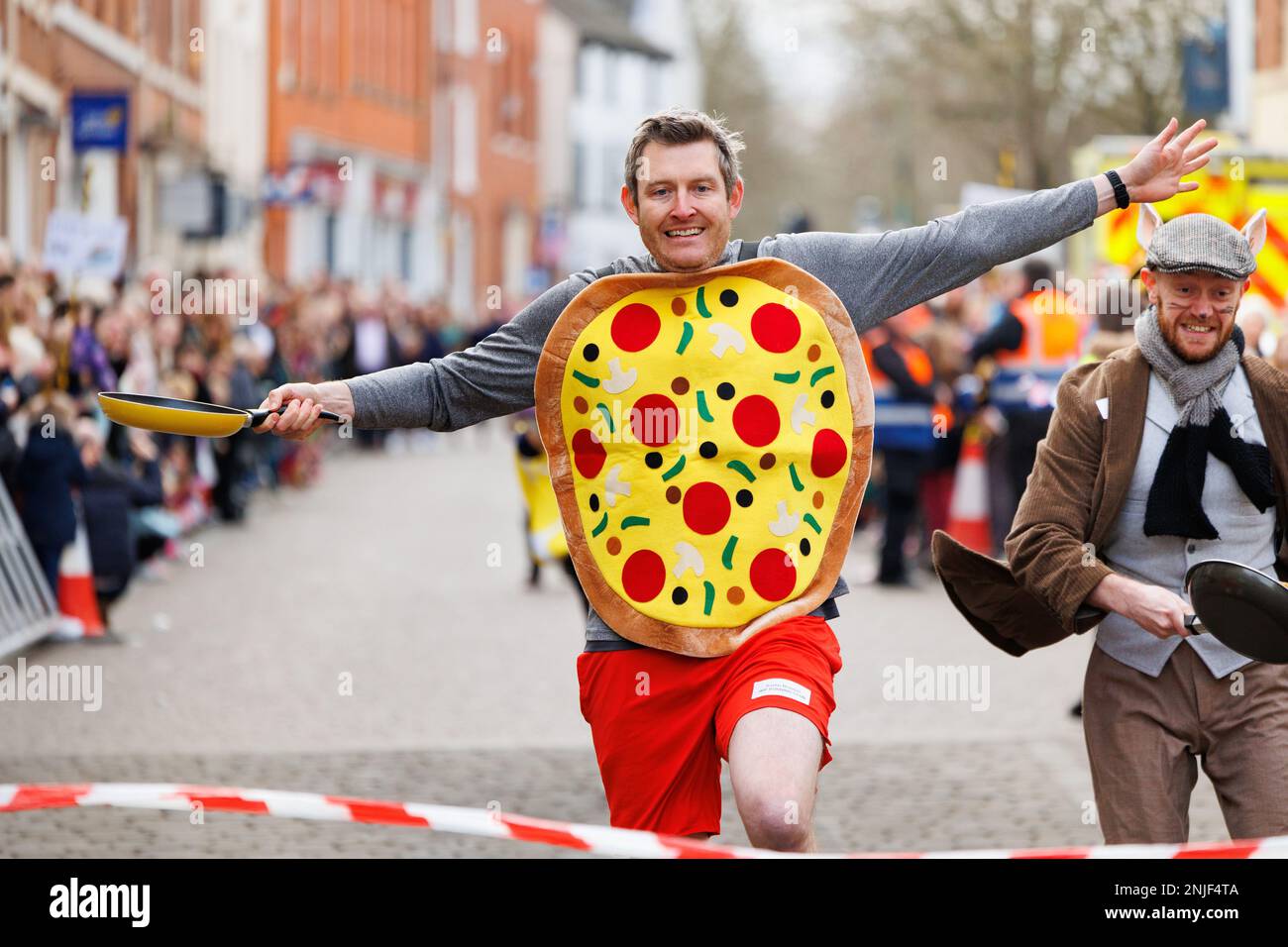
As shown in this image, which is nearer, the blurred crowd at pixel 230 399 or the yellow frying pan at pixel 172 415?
the yellow frying pan at pixel 172 415

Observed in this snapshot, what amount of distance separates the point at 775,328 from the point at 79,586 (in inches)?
329

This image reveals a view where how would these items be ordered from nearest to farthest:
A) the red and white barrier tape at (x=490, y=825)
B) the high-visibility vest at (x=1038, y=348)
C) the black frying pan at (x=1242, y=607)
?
1. the red and white barrier tape at (x=490, y=825)
2. the black frying pan at (x=1242, y=607)
3. the high-visibility vest at (x=1038, y=348)

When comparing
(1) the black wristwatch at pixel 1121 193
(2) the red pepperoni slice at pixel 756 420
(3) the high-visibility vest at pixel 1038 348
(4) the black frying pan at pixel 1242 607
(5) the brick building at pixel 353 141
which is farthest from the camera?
(5) the brick building at pixel 353 141

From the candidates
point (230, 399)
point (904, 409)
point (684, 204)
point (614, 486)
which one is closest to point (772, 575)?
point (614, 486)

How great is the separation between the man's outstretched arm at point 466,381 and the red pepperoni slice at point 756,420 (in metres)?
0.46

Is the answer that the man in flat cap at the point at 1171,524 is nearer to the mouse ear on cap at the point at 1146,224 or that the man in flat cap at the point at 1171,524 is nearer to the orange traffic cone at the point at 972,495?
the mouse ear on cap at the point at 1146,224

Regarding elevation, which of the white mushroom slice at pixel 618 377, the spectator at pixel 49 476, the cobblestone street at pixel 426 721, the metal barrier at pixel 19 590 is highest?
the white mushroom slice at pixel 618 377

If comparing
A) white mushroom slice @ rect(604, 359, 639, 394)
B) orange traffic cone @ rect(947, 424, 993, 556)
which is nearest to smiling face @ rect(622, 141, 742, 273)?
white mushroom slice @ rect(604, 359, 639, 394)

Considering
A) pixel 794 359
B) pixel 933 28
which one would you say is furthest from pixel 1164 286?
pixel 933 28

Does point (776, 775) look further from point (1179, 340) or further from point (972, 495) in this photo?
point (972, 495)

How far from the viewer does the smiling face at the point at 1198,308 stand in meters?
4.86

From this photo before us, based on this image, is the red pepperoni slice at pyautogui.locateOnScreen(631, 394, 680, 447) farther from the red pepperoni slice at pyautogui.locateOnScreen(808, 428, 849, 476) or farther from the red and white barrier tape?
the red and white barrier tape

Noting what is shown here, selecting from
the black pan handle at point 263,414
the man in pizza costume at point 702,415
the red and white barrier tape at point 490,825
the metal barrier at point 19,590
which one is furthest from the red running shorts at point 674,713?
the metal barrier at point 19,590
